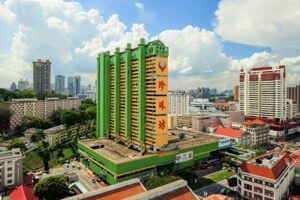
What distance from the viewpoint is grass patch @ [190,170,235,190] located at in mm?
46625

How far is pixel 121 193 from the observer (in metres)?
28.1

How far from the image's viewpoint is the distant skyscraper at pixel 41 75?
142m

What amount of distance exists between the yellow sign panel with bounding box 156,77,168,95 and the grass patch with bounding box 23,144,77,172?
1299 inches

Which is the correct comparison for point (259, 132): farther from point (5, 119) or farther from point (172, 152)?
point (5, 119)

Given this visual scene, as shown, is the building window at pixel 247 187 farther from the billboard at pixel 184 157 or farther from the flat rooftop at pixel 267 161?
the billboard at pixel 184 157

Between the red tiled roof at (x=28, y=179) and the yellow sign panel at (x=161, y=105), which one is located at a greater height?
the yellow sign panel at (x=161, y=105)

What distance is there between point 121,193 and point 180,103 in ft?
350

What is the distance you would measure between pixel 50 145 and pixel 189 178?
1876 inches

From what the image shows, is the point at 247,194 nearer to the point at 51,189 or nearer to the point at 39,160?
the point at 51,189

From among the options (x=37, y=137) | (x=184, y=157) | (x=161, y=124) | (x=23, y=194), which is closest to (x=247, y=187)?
(x=184, y=157)

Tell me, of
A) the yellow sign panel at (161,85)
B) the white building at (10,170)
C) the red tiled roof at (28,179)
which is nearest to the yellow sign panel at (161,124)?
the yellow sign panel at (161,85)

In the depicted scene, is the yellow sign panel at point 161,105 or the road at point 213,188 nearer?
the road at point 213,188

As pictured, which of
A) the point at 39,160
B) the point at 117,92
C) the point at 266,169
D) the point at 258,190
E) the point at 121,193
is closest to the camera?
the point at 121,193

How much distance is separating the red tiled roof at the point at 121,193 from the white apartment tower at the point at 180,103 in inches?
4016
